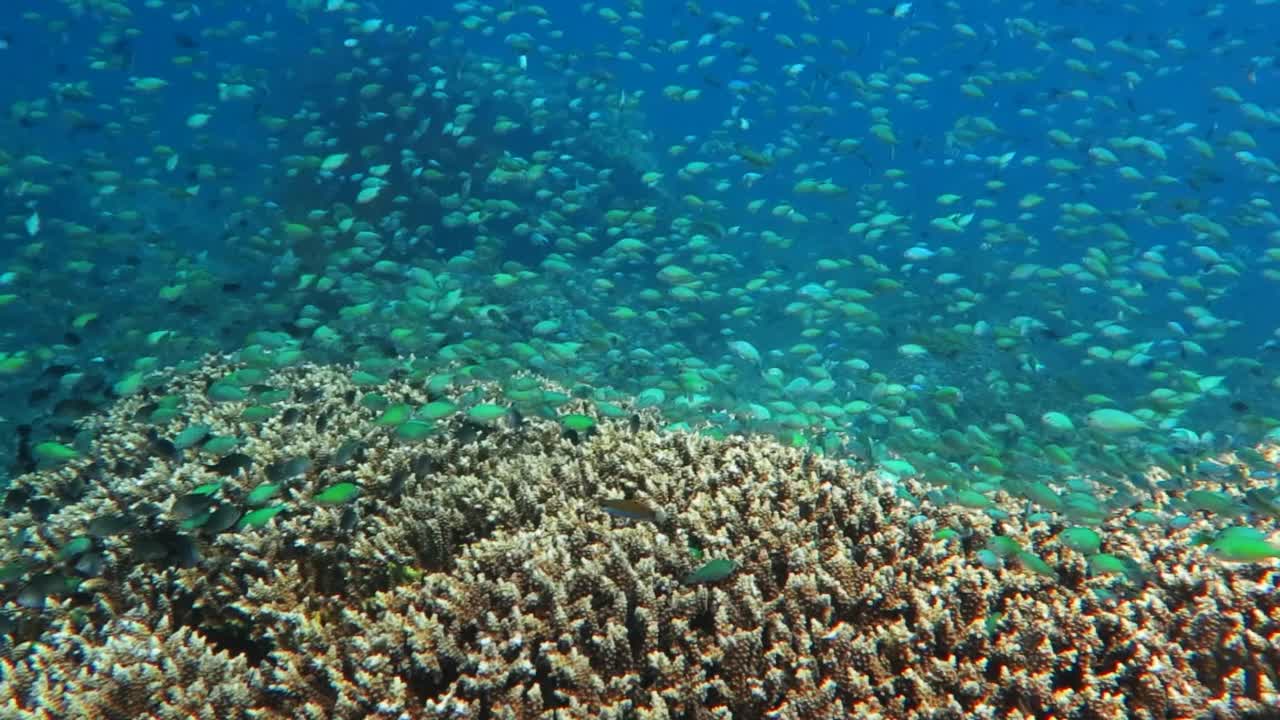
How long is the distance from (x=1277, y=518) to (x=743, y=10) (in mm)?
95540

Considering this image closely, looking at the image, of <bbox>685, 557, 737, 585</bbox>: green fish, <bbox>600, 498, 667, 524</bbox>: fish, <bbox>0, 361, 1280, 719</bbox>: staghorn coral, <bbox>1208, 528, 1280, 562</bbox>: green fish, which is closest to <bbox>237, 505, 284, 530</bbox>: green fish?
<bbox>0, 361, 1280, 719</bbox>: staghorn coral

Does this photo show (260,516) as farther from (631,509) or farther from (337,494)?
(631,509)

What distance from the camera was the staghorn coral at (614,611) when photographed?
282cm

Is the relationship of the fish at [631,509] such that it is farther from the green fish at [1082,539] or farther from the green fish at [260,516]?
the green fish at [1082,539]

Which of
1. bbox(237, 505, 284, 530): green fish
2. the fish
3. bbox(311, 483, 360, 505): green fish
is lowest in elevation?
bbox(237, 505, 284, 530): green fish

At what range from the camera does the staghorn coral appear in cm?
282

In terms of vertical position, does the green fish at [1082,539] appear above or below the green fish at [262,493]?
above

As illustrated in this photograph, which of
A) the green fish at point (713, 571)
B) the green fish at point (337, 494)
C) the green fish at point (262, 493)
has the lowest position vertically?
the green fish at point (262, 493)

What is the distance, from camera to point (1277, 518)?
13.8 ft

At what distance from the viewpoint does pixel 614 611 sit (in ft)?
10.3

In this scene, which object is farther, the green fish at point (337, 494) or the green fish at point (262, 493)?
the green fish at point (262, 493)

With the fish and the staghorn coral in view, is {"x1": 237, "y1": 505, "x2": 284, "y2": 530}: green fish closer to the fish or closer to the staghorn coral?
the staghorn coral

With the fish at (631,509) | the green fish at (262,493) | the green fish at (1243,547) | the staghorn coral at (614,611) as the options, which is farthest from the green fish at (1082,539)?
the green fish at (262,493)

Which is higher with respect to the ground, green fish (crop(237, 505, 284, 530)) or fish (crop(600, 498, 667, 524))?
fish (crop(600, 498, 667, 524))
